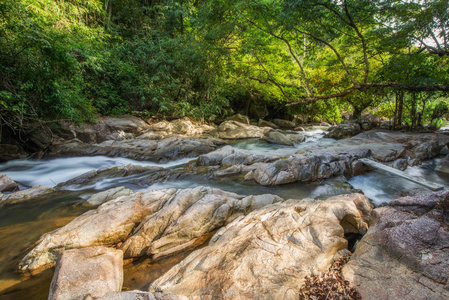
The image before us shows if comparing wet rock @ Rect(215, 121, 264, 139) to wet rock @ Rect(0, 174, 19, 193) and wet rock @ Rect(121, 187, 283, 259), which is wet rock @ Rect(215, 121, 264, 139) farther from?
wet rock @ Rect(0, 174, 19, 193)

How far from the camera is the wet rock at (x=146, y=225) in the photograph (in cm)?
315

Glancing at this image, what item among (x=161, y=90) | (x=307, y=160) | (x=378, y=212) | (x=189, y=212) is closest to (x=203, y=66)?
(x=161, y=90)

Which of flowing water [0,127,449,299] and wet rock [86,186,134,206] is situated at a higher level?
wet rock [86,186,134,206]

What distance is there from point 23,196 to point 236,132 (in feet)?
37.4

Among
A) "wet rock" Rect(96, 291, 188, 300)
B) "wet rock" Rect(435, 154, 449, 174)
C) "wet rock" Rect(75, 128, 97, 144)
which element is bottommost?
"wet rock" Rect(435, 154, 449, 174)

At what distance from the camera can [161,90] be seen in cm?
1455

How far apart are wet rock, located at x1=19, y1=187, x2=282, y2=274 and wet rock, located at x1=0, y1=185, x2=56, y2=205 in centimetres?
271

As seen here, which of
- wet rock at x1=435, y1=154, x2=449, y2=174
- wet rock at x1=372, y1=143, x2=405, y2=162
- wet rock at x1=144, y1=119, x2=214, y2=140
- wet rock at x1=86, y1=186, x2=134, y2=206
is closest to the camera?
wet rock at x1=86, y1=186, x2=134, y2=206

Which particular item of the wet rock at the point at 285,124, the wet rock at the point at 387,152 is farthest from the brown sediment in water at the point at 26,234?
the wet rock at the point at 285,124

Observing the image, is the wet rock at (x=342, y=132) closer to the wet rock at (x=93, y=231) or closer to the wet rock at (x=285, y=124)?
the wet rock at (x=285, y=124)

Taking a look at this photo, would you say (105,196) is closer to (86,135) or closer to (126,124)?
(86,135)

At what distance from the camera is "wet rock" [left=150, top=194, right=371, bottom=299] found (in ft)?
6.93

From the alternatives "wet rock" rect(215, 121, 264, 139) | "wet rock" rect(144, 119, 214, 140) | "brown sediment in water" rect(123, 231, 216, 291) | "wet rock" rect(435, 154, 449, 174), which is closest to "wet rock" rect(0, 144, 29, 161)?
"wet rock" rect(144, 119, 214, 140)

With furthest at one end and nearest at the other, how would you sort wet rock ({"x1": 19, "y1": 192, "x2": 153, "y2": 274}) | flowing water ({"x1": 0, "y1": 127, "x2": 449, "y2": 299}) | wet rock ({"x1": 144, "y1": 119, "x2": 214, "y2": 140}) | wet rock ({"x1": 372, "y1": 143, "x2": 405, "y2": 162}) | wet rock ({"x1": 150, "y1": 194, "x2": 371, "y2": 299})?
wet rock ({"x1": 144, "y1": 119, "x2": 214, "y2": 140})
wet rock ({"x1": 372, "y1": 143, "x2": 405, "y2": 162})
wet rock ({"x1": 19, "y1": 192, "x2": 153, "y2": 274})
flowing water ({"x1": 0, "y1": 127, "x2": 449, "y2": 299})
wet rock ({"x1": 150, "y1": 194, "x2": 371, "y2": 299})
